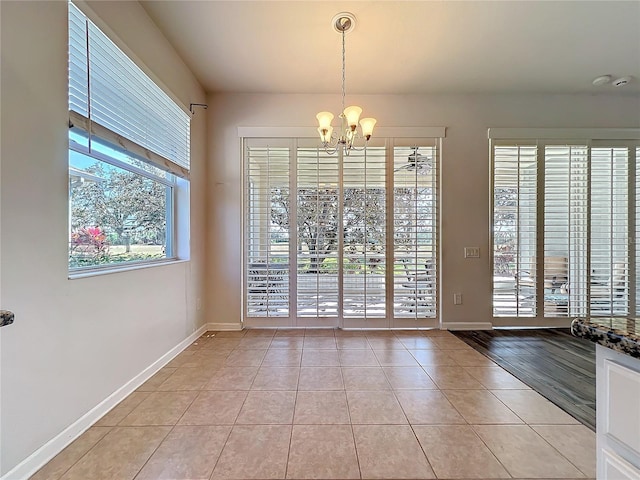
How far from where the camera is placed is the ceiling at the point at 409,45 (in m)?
2.11

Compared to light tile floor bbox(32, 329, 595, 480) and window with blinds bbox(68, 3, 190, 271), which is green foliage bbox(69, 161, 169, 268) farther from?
light tile floor bbox(32, 329, 595, 480)

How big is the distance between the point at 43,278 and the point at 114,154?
0.94 metres

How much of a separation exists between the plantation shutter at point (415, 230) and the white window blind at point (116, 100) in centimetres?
242

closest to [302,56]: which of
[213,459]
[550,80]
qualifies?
[550,80]

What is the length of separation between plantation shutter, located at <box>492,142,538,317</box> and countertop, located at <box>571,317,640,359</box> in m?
2.91

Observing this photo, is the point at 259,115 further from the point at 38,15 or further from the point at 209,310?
the point at 209,310

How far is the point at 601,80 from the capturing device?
2990 millimetres

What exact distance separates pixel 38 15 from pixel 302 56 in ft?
6.11

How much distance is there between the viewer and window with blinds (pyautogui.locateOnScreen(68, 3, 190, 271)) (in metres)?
1.60

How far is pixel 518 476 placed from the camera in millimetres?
1270

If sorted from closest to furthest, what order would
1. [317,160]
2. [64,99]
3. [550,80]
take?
1. [64,99]
2. [550,80]
3. [317,160]

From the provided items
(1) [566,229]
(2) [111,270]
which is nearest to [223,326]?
(2) [111,270]

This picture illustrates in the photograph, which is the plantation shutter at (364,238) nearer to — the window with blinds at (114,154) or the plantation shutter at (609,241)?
the window with blinds at (114,154)

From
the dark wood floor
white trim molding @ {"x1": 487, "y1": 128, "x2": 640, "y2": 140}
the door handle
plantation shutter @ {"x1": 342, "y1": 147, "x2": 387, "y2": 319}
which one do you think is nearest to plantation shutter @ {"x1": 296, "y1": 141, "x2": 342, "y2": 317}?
plantation shutter @ {"x1": 342, "y1": 147, "x2": 387, "y2": 319}
